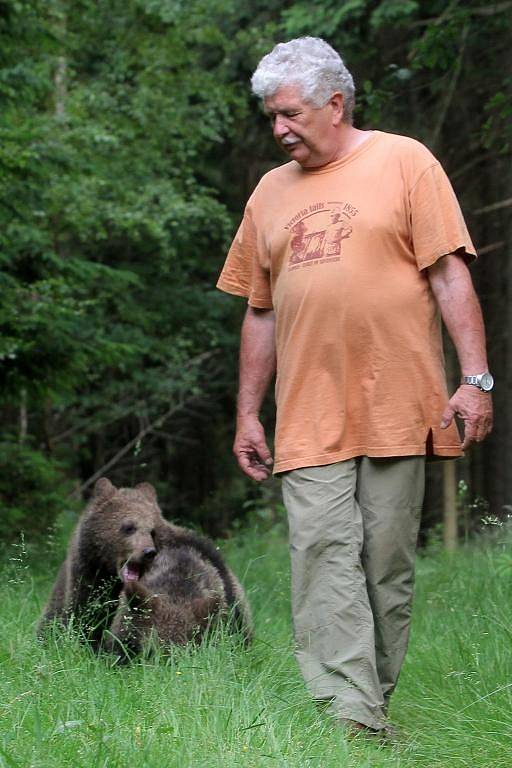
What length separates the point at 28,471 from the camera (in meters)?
10.6

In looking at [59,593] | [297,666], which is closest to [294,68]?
[297,666]

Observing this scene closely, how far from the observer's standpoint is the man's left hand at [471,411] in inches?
180

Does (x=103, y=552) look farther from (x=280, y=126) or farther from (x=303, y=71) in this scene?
(x=303, y=71)

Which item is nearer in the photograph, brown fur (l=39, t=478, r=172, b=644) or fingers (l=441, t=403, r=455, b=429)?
fingers (l=441, t=403, r=455, b=429)

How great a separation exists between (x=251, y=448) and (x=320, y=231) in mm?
1031

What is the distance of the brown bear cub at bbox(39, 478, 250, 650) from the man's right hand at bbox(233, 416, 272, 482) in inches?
28.1

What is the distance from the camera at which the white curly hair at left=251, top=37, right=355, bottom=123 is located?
4.81 m

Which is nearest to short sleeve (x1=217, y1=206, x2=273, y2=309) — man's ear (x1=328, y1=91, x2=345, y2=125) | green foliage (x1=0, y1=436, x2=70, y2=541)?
man's ear (x1=328, y1=91, x2=345, y2=125)

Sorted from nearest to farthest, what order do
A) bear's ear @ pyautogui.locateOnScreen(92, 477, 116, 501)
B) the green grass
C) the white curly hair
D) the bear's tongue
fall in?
the green grass, the white curly hair, the bear's tongue, bear's ear @ pyautogui.locateOnScreen(92, 477, 116, 501)

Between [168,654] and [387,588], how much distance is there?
1.08 meters

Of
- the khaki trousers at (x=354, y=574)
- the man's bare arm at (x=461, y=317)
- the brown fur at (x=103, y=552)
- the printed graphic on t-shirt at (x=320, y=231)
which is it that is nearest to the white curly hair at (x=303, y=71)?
the printed graphic on t-shirt at (x=320, y=231)

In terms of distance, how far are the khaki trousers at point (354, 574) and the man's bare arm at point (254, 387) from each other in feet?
1.10

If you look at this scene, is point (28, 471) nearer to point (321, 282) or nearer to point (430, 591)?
point (430, 591)

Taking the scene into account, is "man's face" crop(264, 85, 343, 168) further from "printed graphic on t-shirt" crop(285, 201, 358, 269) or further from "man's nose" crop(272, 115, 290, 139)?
"printed graphic on t-shirt" crop(285, 201, 358, 269)
